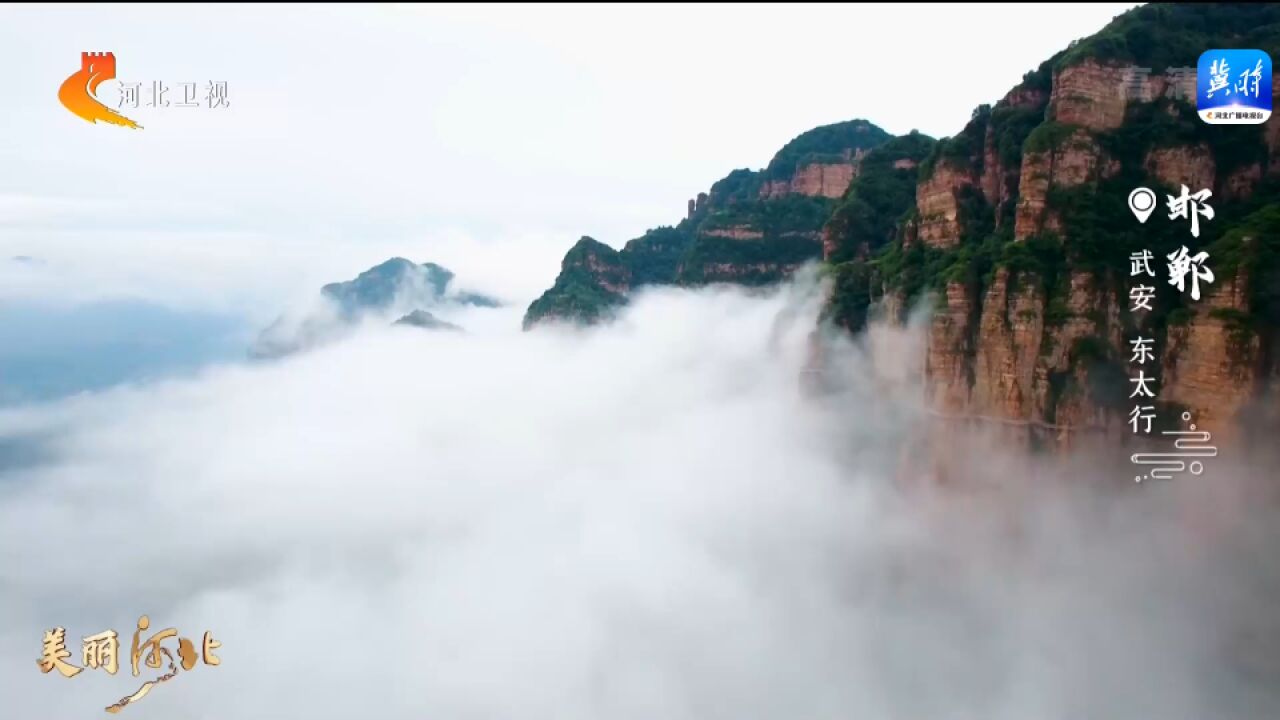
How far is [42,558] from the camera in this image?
153ft

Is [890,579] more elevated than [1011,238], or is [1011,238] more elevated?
[1011,238]

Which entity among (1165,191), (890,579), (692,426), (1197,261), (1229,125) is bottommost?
(890,579)

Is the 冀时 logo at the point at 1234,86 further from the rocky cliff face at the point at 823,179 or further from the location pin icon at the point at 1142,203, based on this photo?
the rocky cliff face at the point at 823,179

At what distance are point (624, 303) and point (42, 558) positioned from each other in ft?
180

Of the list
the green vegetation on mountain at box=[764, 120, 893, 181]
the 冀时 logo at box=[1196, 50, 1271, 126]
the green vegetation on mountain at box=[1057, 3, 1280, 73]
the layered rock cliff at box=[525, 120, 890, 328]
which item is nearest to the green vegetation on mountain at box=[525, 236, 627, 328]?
the layered rock cliff at box=[525, 120, 890, 328]

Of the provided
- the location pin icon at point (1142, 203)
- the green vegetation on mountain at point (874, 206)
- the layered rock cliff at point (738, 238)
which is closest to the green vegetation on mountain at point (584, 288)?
the layered rock cliff at point (738, 238)

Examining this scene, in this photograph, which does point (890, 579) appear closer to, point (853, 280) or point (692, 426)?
point (853, 280)

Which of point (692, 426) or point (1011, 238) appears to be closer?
point (1011, 238)

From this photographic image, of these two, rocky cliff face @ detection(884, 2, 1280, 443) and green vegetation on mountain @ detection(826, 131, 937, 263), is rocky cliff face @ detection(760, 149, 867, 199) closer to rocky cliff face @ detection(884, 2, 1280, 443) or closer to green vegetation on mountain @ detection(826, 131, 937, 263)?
green vegetation on mountain @ detection(826, 131, 937, 263)

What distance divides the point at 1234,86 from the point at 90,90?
3232 centimetres

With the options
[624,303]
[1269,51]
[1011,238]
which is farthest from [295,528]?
[1269,51]

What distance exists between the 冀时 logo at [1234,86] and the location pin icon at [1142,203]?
249 cm

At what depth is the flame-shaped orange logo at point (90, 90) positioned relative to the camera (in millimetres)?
22312

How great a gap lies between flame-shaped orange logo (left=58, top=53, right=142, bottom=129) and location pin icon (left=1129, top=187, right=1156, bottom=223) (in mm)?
29554
